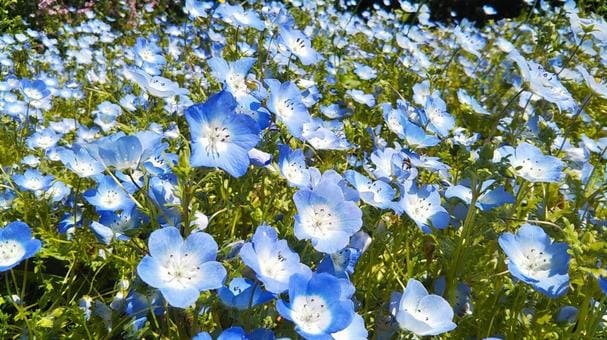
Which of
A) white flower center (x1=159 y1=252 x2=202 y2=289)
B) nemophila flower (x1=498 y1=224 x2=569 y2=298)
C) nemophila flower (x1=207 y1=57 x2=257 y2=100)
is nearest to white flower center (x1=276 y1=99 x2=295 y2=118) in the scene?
nemophila flower (x1=207 y1=57 x2=257 y2=100)

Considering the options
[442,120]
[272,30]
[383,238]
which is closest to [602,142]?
[442,120]

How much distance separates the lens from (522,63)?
188cm

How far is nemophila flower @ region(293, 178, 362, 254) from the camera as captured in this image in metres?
1.40

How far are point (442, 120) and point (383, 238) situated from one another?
2.87 ft

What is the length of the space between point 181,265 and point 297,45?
1235 mm

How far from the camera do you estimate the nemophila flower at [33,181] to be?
7.02 ft

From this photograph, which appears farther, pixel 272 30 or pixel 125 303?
pixel 272 30

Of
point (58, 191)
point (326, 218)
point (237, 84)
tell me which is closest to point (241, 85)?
point (237, 84)

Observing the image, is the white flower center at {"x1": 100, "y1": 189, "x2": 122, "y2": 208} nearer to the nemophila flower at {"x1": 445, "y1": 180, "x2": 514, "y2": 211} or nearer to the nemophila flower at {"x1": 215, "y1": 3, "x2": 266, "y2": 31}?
the nemophila flower at {"x1": 215, "y1": 3, "x2": 266, "y2": 31}

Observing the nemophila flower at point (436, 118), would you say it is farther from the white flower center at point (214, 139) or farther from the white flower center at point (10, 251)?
the white flower center at point (10, 251)

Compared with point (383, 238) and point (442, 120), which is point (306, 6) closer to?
point (442, 120)

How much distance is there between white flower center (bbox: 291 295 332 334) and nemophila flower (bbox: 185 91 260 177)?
30 centimetres

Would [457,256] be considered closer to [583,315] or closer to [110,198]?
[583,315]

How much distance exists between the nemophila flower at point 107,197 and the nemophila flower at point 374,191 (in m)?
0.62
